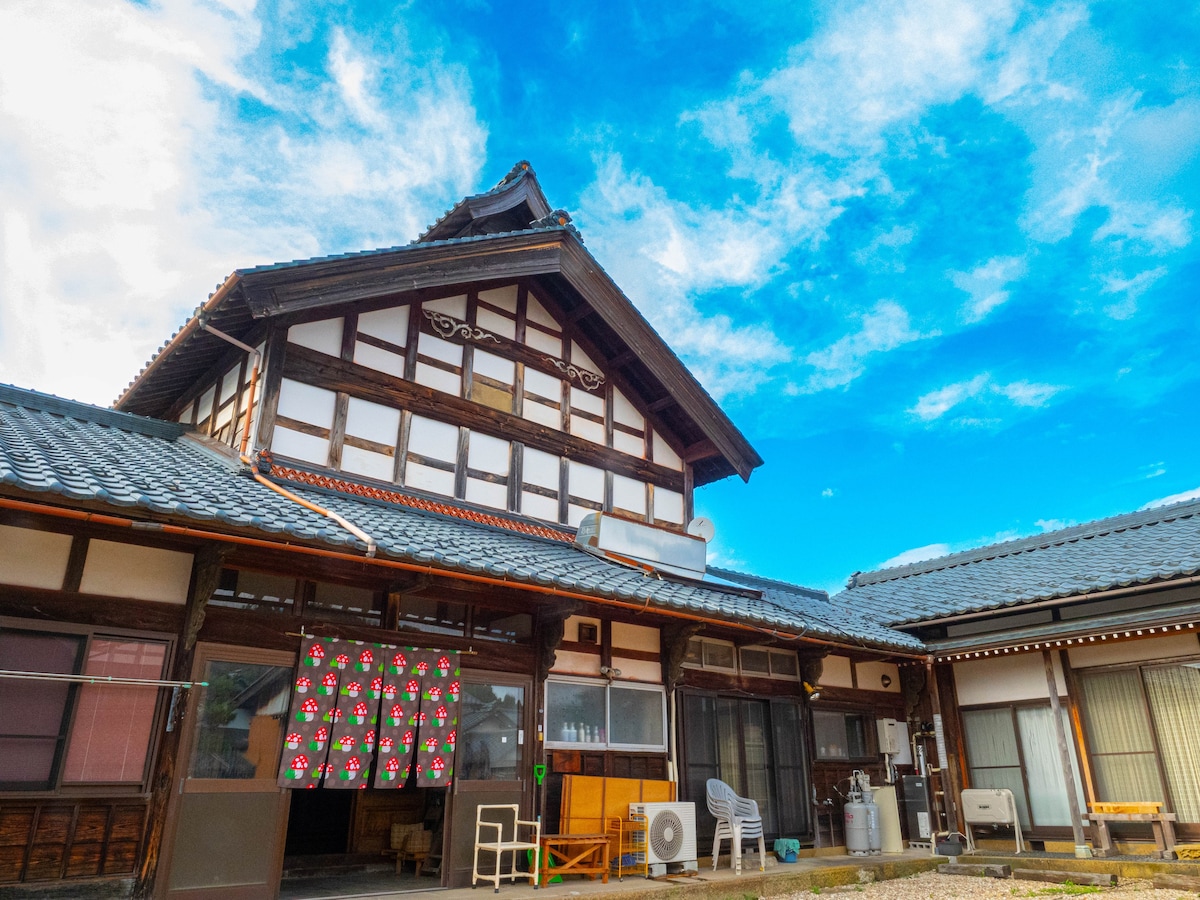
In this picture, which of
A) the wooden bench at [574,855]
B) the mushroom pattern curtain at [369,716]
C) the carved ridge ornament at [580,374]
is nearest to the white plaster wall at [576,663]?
the mushroom pattern curtain at [369,716]

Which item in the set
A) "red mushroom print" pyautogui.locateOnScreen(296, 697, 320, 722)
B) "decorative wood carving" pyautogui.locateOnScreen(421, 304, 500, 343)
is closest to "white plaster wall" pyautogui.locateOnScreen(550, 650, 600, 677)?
"red mushroom print" pyautogui.locateOnScreen(296, 697, 320, 722)

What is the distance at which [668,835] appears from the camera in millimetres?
9320

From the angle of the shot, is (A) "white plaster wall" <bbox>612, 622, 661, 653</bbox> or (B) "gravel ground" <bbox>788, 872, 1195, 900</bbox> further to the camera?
(A) "white plaster wall" <bbox>612, 622, 661, 653</bbox>

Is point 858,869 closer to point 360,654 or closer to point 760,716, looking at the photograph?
point 760,716

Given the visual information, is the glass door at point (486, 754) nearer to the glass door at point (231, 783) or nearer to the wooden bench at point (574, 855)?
the wooden bench at point (574, 855)

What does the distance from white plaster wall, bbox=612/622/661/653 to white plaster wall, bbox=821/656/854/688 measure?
11.0ft

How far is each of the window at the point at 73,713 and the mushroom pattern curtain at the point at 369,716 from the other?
1255 millimetres

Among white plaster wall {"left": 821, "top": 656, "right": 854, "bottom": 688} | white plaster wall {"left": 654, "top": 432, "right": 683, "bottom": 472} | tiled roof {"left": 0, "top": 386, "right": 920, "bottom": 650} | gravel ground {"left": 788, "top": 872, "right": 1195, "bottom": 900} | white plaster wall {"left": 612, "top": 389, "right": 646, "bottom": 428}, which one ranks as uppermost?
white plaster wall {"left": 612, "top": 389, "right": 646, "bottom": 428}

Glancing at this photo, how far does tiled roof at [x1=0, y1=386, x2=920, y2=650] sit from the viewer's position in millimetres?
6246

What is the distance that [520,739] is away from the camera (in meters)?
9.07

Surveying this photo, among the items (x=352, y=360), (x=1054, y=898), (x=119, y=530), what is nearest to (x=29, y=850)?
(x=119, y=530)

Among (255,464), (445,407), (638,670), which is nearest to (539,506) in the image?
(445,407)

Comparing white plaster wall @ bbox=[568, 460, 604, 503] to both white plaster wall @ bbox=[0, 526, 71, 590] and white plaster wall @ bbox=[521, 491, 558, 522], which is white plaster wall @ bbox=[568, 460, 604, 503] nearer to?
white plaster wall @ bbox=[521, 491, 558, 522]

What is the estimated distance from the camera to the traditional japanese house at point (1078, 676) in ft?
35.3
